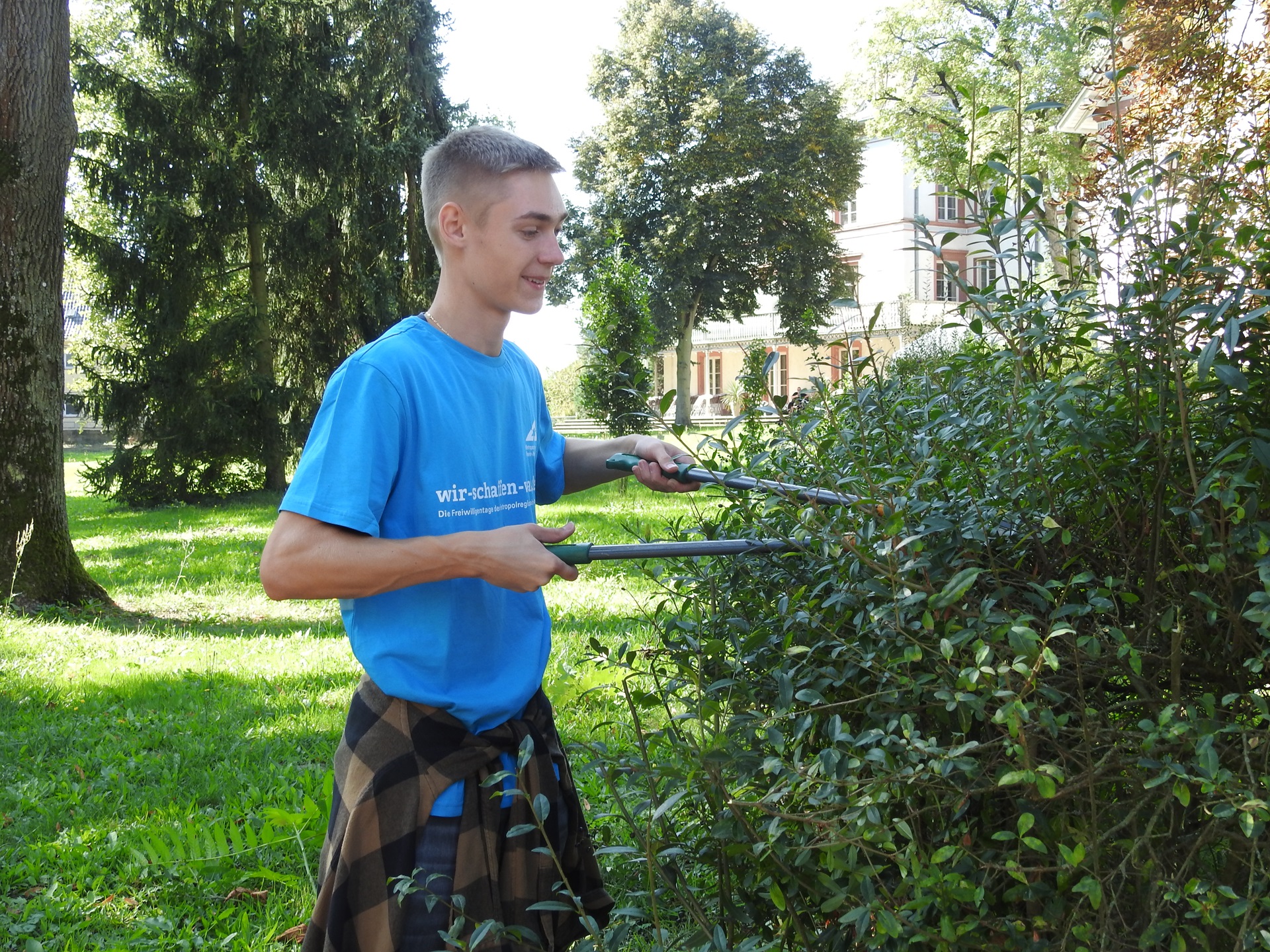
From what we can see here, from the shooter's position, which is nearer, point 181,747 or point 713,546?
point 713,546

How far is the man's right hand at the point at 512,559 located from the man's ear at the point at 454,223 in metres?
0.75

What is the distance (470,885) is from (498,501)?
0.81 metres

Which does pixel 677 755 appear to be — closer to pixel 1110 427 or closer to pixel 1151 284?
pixel 1110 427

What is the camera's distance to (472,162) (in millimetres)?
2365

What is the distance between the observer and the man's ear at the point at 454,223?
2346 millimetres

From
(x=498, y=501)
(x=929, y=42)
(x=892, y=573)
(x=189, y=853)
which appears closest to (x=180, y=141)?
(x=189, y=853)

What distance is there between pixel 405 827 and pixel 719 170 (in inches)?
1437

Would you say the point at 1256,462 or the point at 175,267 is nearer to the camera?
the point at 1256,462

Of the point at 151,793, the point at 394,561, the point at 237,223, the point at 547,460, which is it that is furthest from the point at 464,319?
the point at 237,223

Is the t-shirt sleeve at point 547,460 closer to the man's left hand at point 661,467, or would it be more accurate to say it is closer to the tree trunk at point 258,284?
the man's left hand at point 661,467

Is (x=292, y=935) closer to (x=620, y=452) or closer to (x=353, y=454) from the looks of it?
(x=620, y=452)

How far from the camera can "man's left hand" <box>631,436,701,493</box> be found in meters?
2.44

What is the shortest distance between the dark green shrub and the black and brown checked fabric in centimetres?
51

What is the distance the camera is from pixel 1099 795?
1.49 metres
